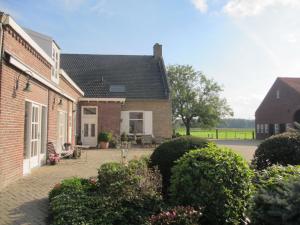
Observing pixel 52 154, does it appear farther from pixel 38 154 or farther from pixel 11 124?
pixel 11 124

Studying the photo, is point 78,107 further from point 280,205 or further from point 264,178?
point 280,205

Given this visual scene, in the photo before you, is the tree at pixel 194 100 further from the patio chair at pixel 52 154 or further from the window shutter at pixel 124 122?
the patio chair at pixel 52 154

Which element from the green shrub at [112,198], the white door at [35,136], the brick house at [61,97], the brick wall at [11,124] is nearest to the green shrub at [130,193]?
the green shrub at [112,198]

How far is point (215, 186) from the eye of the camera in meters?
6.07

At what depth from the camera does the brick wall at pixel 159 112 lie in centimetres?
2902

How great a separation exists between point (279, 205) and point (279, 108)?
41.3 metres

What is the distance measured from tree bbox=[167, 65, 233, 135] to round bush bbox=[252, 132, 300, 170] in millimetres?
33625

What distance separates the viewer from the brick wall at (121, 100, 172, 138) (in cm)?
2902

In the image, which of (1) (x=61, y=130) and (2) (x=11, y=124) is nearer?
(2) (x=11, y=124)

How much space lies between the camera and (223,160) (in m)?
6.42

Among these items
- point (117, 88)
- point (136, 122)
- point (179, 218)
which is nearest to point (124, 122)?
point (136, 122)

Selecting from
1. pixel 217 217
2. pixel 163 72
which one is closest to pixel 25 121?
pixel 217 217

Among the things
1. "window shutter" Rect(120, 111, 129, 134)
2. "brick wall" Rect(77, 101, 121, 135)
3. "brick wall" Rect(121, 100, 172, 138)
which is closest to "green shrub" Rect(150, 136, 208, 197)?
"brick wall" Rect(77, 101, 121, 135)

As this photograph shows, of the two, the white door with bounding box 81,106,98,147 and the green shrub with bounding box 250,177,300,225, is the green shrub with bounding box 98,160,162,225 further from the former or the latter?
the white door with bounding box 81,106,98,147
